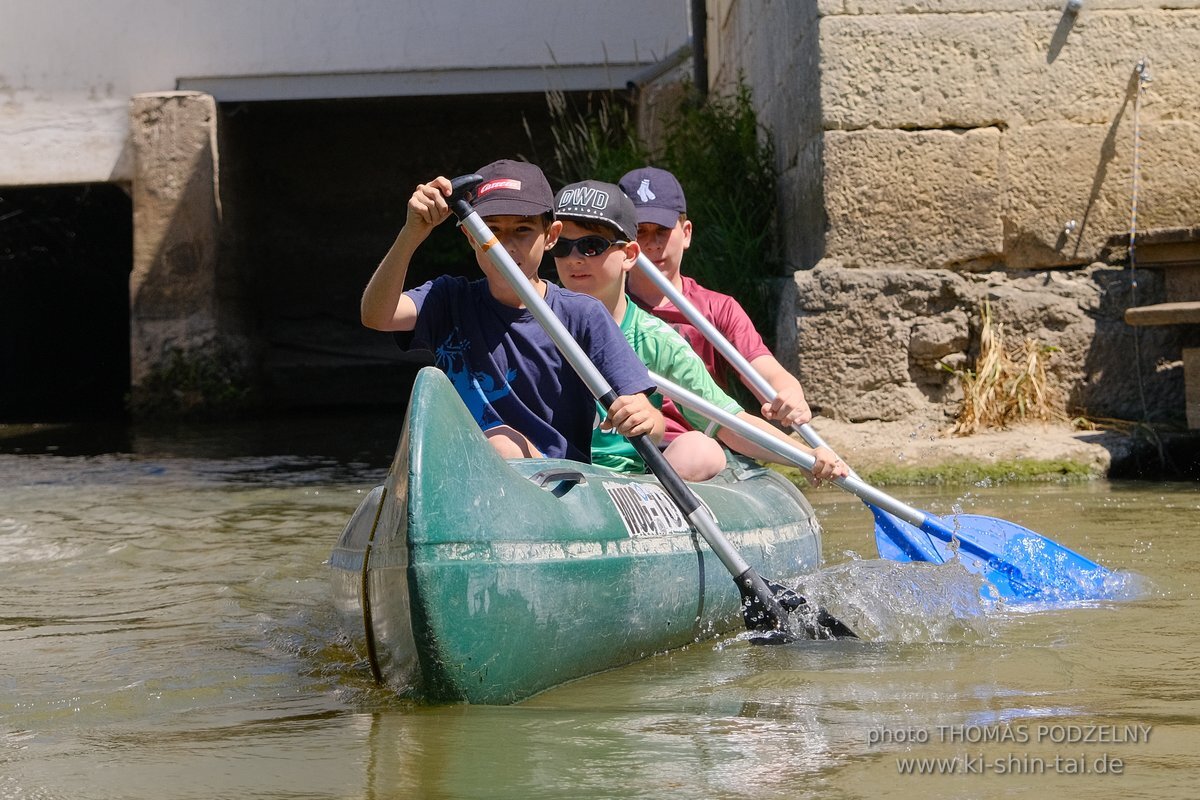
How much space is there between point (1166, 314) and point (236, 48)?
663 cm

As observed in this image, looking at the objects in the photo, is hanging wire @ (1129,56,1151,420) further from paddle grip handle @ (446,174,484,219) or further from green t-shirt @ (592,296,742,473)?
paddle grip handle @ (446,174,484,219)

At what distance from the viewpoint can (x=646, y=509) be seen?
9.65 feet

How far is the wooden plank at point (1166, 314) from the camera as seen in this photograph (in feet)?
16.8

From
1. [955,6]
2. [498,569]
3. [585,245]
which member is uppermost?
[955,6]

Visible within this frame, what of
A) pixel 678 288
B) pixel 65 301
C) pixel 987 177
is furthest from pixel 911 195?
pixel 65 301

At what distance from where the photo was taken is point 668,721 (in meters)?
2.36

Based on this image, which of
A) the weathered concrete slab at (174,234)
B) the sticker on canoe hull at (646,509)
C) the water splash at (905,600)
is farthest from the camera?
the weathered concrete slab at (174,234)

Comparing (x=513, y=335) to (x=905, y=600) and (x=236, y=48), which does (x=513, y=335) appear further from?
(x=236, y=48)

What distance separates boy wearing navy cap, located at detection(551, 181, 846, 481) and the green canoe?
49 cm

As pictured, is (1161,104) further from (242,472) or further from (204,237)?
(204,237)

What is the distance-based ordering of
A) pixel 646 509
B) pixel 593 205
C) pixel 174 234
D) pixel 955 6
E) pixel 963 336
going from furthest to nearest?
pixel 174 234 → pixel 963 336 → pixel 955 6 → pixel 593 205 → pixel 646 509

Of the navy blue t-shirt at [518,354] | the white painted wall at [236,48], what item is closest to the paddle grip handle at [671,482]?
the navy blue t-shirt at [518,354]

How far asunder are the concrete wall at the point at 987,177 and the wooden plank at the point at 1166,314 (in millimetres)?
406

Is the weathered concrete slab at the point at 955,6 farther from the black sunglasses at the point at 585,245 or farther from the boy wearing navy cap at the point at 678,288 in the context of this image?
the black sunglasses at the point at 585,245
